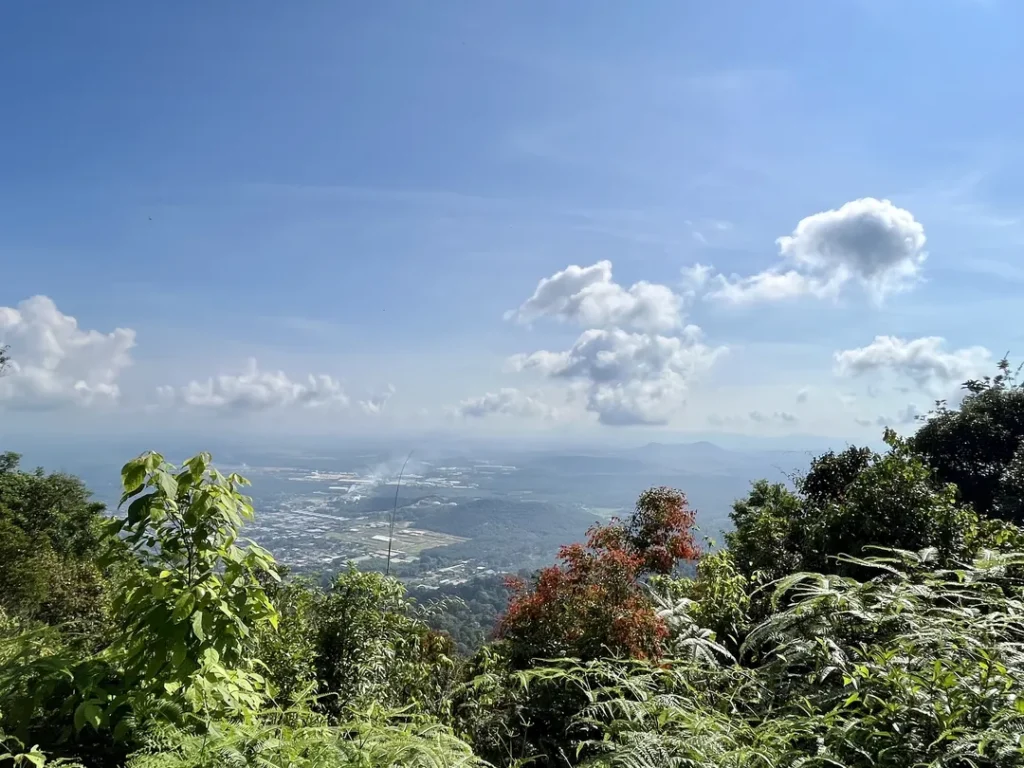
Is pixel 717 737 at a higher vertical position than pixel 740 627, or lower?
higher

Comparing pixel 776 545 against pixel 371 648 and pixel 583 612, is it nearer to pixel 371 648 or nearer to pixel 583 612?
pixel 583 612

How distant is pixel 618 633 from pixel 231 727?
3279 millimetres

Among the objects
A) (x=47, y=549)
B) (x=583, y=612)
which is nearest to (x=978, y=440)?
(x=583, y=612)

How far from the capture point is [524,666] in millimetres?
5082

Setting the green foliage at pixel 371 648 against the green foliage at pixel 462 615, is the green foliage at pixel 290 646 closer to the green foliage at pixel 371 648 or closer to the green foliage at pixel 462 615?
the green foliage at pixel 371 648

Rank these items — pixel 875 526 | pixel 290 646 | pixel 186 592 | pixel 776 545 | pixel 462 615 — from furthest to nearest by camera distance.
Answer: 1. pixel 462 615
2. pixel 776 545
3. pixel 875 526
4. pixel 290 646
5. pixel 186 592

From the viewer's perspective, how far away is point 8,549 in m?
15.4

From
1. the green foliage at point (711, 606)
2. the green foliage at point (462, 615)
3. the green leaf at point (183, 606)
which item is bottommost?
the green foliage at point (462, 615)

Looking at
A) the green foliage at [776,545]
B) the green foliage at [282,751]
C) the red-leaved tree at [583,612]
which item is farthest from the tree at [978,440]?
the green foliage at [282,751]

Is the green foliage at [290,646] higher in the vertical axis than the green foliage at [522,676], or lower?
lower

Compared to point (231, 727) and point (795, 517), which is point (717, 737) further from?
point (795, 517)

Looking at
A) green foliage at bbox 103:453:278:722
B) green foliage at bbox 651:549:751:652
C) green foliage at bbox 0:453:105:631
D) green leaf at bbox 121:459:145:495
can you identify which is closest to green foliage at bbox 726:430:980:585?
green foliage at bbox 651:549:751:652

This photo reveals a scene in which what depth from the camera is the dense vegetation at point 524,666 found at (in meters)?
1.94

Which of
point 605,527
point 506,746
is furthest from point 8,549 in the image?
point 506,746
